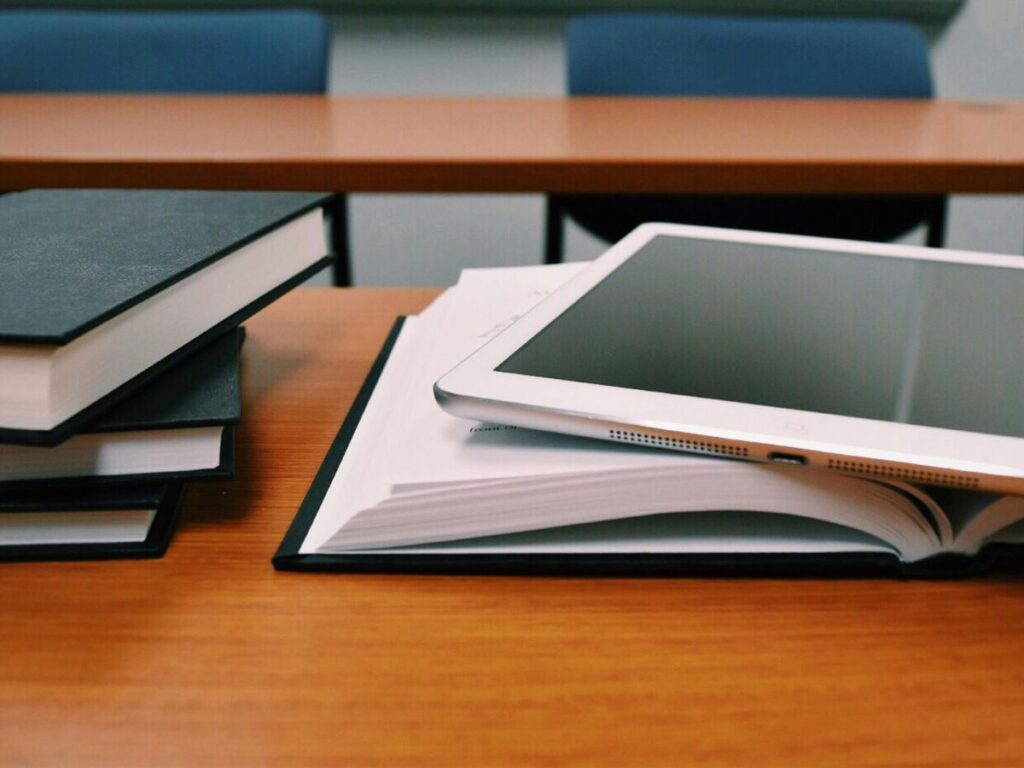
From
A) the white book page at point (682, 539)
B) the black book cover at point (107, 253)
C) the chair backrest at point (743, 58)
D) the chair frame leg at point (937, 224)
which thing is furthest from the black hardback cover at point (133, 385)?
the chair frame leg at point (937, 224)

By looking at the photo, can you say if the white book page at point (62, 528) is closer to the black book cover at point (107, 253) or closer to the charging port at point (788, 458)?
the black book cover at point (107, 253)

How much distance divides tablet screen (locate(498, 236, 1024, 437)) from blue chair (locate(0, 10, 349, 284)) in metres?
1.05

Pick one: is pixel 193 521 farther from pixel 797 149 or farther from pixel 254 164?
pixel 797 149

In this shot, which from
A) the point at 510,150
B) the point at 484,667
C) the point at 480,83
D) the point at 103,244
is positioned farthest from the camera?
the point at 480,83

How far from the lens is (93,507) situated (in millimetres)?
336

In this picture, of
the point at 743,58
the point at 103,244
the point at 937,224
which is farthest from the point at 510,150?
the point at 937,224

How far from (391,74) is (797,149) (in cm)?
156

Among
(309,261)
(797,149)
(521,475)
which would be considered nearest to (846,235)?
(797,149)

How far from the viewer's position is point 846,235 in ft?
4.88

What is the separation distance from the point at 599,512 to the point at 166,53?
4.53ft

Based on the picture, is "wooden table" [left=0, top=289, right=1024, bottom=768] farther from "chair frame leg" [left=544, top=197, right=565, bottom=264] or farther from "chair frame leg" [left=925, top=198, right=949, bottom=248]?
"chair frame leg" [left=925, top=198, right=949, bottom=248]

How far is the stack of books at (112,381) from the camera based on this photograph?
302 millimetres

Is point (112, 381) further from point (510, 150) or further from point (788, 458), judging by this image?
point (510, 150)

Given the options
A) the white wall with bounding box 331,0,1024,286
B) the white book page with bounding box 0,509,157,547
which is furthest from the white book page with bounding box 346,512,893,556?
the white wall with bounding box 331,0,1024,286
